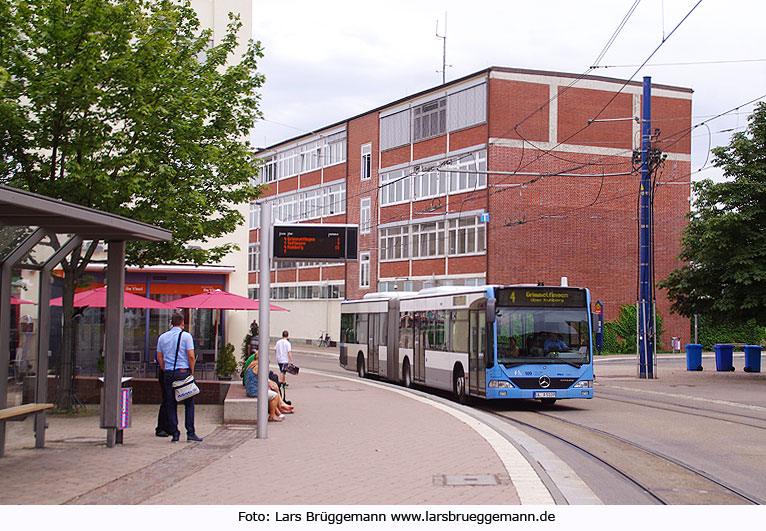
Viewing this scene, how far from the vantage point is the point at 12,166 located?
50.9 ft

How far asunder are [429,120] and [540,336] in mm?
33525

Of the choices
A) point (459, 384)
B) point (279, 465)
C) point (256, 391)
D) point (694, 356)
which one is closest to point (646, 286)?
point (694, 356)

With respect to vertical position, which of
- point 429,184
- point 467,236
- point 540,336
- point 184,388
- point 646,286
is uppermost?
point 429,184

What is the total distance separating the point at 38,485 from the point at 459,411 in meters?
9.77

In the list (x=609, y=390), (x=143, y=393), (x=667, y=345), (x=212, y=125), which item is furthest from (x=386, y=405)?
(x=667, y=345)

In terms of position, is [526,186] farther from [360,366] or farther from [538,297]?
[538,297]

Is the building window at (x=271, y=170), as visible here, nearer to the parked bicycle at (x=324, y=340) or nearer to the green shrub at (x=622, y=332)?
the parked bicycle at (x=324, y=340)

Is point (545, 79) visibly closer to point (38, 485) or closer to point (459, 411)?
point (459, 411)

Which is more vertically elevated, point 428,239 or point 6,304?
point 428,239

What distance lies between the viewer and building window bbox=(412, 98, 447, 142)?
4966 centimetres

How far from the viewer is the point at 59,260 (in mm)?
12102

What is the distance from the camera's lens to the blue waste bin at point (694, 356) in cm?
3466

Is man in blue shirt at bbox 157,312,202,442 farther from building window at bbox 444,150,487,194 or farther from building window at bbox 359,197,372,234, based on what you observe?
building window at bbox 359,197,372,234

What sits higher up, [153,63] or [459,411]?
[153,63]
